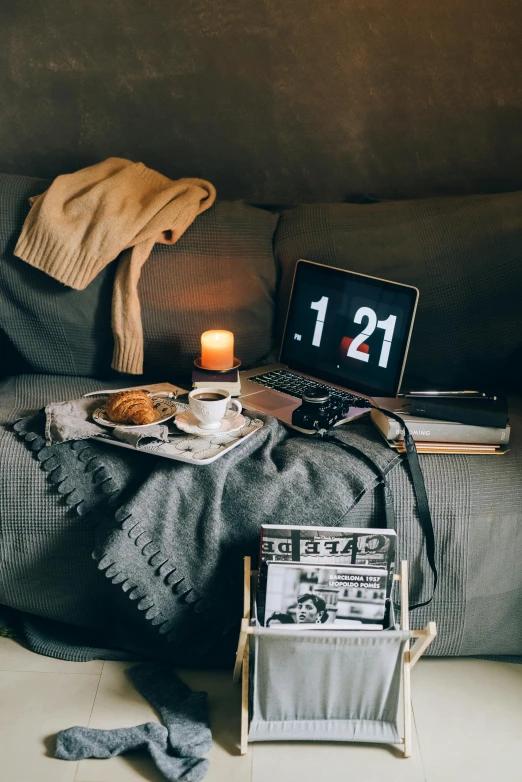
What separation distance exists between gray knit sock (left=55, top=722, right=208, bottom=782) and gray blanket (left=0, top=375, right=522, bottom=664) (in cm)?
18

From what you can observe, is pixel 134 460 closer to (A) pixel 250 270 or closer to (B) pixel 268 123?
(A) pixel 250 270

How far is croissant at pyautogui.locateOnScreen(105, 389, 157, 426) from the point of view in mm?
1584

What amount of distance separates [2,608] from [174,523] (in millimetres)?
497

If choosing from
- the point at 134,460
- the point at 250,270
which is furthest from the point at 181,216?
the point at 134,460

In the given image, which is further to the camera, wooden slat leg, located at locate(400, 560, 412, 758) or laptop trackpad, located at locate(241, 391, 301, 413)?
laptop trackpad, located at locate(241, 391, 301, 413)

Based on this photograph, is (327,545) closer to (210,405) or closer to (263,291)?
(210,405)

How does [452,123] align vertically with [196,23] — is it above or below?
below

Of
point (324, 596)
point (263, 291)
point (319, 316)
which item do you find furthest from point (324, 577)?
point (263, 291)

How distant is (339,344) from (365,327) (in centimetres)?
8

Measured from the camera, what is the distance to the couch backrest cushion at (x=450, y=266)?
1842mm

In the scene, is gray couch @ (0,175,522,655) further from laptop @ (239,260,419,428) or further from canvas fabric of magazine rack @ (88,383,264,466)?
canvas fabric of magazine rack @ (88,383,264,466)

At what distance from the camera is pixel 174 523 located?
1485 millimetres

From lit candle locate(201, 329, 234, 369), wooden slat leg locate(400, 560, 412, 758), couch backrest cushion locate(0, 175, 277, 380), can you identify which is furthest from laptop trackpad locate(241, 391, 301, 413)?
wooden slat leg locate(400, 560, 412, 758)

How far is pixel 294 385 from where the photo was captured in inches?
72.8
